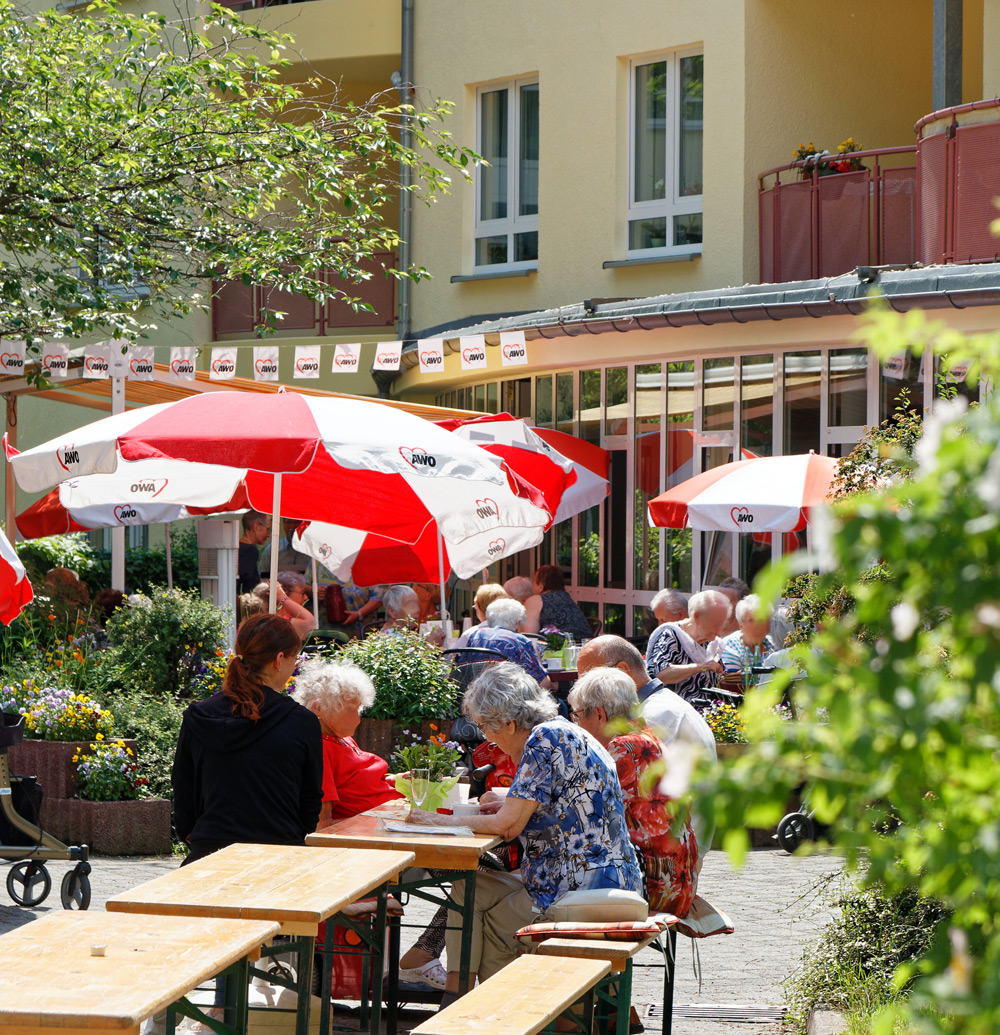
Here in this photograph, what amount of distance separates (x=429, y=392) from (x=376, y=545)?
7.31 metres

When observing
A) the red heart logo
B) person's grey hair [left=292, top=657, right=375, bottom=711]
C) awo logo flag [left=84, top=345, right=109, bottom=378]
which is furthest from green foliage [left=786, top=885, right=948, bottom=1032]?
awo logo flag [left=84, top=345, right=109, bottom=378]

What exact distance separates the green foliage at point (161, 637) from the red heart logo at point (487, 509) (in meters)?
1.92

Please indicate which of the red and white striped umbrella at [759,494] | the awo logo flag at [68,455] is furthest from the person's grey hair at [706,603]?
the awo logo flag at [68,455]

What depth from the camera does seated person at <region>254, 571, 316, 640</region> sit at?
37.2 ft

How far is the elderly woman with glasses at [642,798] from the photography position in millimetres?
5914

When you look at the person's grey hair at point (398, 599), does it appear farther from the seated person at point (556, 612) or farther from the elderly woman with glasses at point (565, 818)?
the elderly woman with glasses at point (565, 818)

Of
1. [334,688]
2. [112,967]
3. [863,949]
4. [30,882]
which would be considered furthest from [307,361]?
[112,967]

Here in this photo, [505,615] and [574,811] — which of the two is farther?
[505,615]

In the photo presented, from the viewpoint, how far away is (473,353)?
14.9 metres

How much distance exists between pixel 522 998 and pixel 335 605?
1102 centimetres

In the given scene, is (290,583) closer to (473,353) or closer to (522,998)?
(473,353)

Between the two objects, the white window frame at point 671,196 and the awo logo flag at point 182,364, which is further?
the white window frame at point 671,196

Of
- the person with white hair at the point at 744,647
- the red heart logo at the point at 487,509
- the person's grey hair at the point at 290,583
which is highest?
the red heart logo at the point at 487,509

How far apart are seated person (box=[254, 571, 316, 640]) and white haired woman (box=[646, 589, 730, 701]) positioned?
238cm
